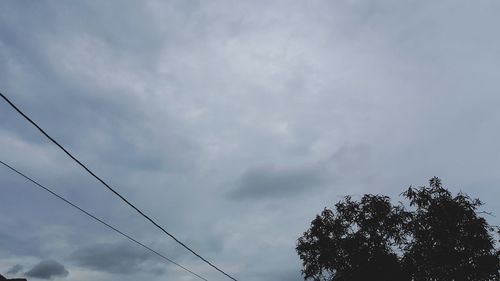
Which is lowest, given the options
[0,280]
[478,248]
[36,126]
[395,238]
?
[36,126]

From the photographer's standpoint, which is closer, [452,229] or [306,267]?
[452,229]

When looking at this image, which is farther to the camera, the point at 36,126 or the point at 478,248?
the point at 478,248

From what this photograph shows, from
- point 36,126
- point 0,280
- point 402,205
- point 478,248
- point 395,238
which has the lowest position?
point 36,126

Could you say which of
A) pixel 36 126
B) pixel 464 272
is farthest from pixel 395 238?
pixel 36 126

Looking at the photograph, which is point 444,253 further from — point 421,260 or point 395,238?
point 395,238

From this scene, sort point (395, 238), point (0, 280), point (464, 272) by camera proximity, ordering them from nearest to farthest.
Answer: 1. point (0, 280)
2. point (464, 272)
3. point (395, 238)

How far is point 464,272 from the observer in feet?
99.0

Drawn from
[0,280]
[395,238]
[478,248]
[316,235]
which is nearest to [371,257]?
[395,238]

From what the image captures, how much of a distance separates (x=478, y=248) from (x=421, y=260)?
4178 mm

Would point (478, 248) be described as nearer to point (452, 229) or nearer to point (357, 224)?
point (452, 229)

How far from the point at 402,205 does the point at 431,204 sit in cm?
270

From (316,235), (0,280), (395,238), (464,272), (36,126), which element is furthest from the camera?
(316,235)

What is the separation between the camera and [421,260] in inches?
1248

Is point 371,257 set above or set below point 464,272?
above
